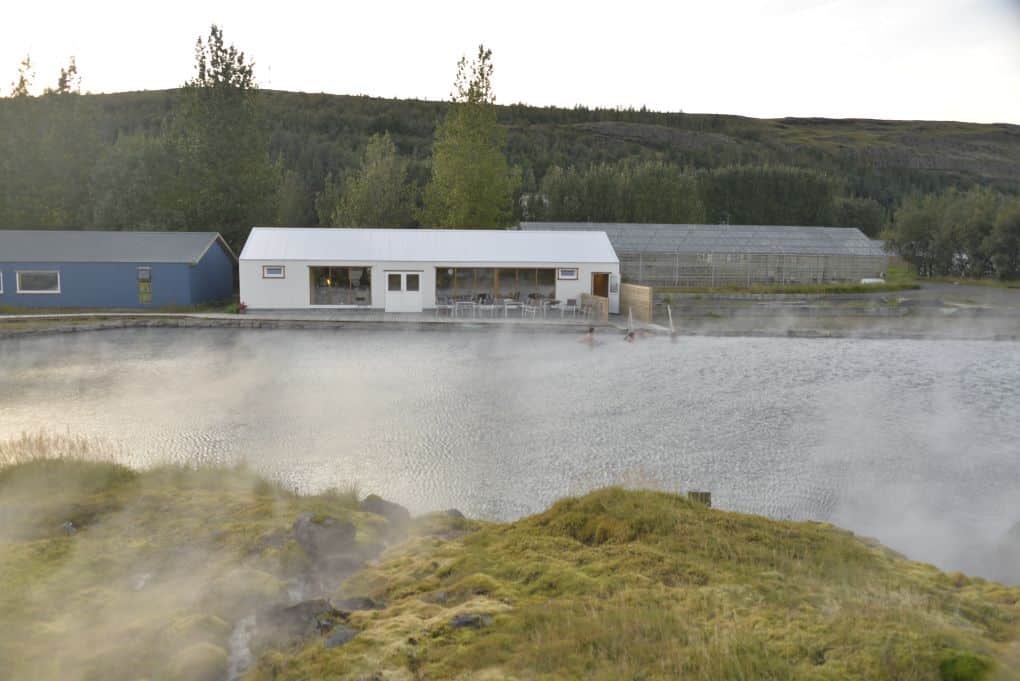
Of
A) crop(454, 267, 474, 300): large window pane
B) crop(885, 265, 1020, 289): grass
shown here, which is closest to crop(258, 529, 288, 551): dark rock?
crop(454, 267, 474, 300): large window pane

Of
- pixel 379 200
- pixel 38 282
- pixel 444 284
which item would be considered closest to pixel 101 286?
pixel 38 282

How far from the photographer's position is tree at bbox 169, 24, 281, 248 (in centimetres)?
3822

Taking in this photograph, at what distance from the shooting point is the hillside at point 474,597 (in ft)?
14.8

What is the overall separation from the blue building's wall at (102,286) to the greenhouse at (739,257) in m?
22.7

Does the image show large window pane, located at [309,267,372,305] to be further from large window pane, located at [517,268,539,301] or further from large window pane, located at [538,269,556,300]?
large window pane, located at [538,269,556,300]

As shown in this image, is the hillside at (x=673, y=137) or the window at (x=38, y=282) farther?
the hillside at (x=673, y=137)

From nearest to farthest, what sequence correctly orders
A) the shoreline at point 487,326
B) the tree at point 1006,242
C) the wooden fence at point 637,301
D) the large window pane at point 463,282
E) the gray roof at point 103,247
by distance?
1. the shoreline at point 487,326
2. the wooden fence at point 637,301
3. the gray roof at point 103,247
4. the large window pane at point 463,282
5. the tree at point 1006,242

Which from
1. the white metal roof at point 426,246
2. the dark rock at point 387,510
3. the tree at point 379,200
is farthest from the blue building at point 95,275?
the dark rock at point 387,510

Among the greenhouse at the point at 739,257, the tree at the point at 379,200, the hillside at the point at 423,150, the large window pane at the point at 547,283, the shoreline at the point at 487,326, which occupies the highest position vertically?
the hillside at the point at 423,150

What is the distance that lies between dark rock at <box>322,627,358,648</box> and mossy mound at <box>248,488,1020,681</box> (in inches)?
3.6

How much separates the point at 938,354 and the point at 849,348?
2.25 metres

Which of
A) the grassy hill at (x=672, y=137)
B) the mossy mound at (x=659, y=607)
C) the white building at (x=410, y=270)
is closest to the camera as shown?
the mossy mound at (x=659, y=607)

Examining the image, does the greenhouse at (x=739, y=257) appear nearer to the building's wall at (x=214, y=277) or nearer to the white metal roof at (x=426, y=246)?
the white metal roof at (x=426, y=246)

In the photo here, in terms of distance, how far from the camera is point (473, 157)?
39875 millimetres
